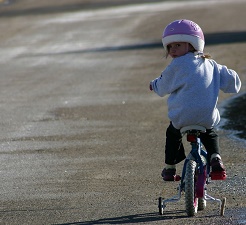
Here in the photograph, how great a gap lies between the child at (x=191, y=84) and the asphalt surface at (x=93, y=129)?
26.8 inches

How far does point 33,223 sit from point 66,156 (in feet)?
10.5

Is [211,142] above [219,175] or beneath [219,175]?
above

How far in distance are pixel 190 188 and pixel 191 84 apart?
0.85 m

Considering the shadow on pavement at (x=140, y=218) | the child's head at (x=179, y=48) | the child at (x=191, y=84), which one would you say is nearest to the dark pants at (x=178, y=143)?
the child at (x=191, y=84)

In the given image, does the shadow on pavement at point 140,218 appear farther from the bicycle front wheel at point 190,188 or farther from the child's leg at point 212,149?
the child's leg at point 212,149

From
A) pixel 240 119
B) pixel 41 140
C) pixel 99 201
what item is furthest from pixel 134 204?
pixel 240 119

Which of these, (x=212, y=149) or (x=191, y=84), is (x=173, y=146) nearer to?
(x=212, y=149)

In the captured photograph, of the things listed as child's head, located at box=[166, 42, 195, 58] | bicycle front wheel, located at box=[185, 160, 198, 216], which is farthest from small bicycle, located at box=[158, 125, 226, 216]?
child's head, located at box=[166, 42, 195, 58]

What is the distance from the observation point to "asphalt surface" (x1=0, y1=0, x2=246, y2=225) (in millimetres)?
7816

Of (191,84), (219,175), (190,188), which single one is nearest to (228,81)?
(191,84)

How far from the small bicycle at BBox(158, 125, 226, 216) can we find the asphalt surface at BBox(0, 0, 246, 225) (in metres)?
0.12

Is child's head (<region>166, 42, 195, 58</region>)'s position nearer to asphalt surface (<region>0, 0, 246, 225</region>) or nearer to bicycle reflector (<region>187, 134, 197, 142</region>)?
bicycle reflector (<region>187, 134, 197, 142</region>)

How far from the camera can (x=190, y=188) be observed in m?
7.08

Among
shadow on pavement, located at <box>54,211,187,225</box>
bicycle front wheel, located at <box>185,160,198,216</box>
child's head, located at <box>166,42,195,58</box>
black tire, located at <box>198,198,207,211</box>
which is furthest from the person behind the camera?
black tire, located at <box>198,198,207,211</box>
